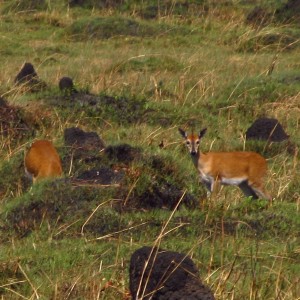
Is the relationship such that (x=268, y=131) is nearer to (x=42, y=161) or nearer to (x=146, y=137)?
(x=146, y=137)

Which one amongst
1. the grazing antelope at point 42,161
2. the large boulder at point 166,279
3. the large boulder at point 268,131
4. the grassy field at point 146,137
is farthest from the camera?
the large boulder at point 268,131

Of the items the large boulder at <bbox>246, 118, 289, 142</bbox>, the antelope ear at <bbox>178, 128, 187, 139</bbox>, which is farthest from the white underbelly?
the large boulder at <bbox>246, 118, 289, 142</bbox>

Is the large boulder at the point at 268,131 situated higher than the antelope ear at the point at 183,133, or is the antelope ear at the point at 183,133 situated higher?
the antelope ear at the point at 183,133

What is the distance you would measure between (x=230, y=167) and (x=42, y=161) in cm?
211

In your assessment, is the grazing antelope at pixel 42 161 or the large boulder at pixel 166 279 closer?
the large boulder at pixel 166 279

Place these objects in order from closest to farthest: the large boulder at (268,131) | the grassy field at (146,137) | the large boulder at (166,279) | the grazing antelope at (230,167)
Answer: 1. the large boulder at (166,279)
2. the grassy field at (146,137)
3. the grazing antelope at (230,167)
4. the large boulder at (268,131)

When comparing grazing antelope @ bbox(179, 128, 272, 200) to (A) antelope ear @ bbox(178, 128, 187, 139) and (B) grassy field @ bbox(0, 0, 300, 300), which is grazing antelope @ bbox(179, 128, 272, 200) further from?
(B) grassy field @ bbox(0, 0, 300, 300)

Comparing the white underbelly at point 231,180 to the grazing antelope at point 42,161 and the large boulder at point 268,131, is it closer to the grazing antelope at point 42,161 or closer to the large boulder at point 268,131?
the large boulder at point 268,131

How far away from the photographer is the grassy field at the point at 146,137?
738cm

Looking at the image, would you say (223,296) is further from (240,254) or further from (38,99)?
(38,99)

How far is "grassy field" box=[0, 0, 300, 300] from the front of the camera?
7379 mm

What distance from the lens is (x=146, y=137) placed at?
11.6 m

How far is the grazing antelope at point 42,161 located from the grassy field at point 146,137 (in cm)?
16

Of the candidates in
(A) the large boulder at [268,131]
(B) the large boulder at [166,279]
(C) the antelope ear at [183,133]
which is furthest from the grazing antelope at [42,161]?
(B) the large boulder at [166,279]
